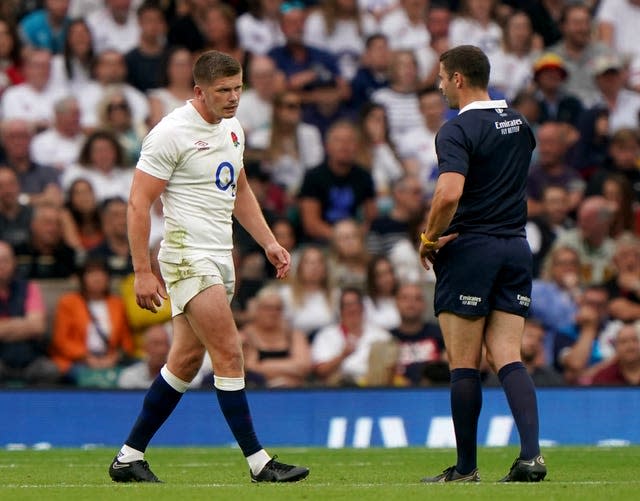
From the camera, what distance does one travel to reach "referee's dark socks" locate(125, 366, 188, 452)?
28.9ft

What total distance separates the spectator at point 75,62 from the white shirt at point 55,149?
0.70 m

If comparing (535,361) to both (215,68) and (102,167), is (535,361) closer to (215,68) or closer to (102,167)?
(102,167)

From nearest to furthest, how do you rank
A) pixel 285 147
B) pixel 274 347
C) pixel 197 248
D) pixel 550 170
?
pixel 197 248, pixel 274 347, pixel 285 147, pixel 550 170

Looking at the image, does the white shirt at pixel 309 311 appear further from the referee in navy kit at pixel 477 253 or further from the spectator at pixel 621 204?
the referee in navy kit at pixel 477 253

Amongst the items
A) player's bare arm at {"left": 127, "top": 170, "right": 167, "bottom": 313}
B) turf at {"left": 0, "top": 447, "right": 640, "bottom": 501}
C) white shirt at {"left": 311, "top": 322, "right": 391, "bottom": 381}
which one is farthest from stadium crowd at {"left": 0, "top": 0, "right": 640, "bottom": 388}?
player's bare arm at {"left": 127, "top": 170, "right": 167, "bottom": 313}

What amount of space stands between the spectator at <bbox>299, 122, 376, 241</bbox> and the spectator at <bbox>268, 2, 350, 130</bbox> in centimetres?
97

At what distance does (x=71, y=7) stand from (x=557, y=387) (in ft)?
26.8

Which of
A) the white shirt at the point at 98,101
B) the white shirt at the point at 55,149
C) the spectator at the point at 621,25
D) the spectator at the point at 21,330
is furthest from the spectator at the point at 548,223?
the spectator at the point at 21,330

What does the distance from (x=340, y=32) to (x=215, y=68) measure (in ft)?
34.8

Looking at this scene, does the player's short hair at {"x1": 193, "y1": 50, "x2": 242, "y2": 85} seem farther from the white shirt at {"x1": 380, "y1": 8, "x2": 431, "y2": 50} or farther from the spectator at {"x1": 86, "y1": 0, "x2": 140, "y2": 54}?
the white shirt at {"x1": 380, "y1": 8, "x2": 431, "y2": 50}

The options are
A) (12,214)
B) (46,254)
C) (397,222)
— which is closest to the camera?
(46,254)

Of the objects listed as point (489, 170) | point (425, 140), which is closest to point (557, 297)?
point (425, 140)

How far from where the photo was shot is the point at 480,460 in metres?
11.4

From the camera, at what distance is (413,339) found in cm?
1509
